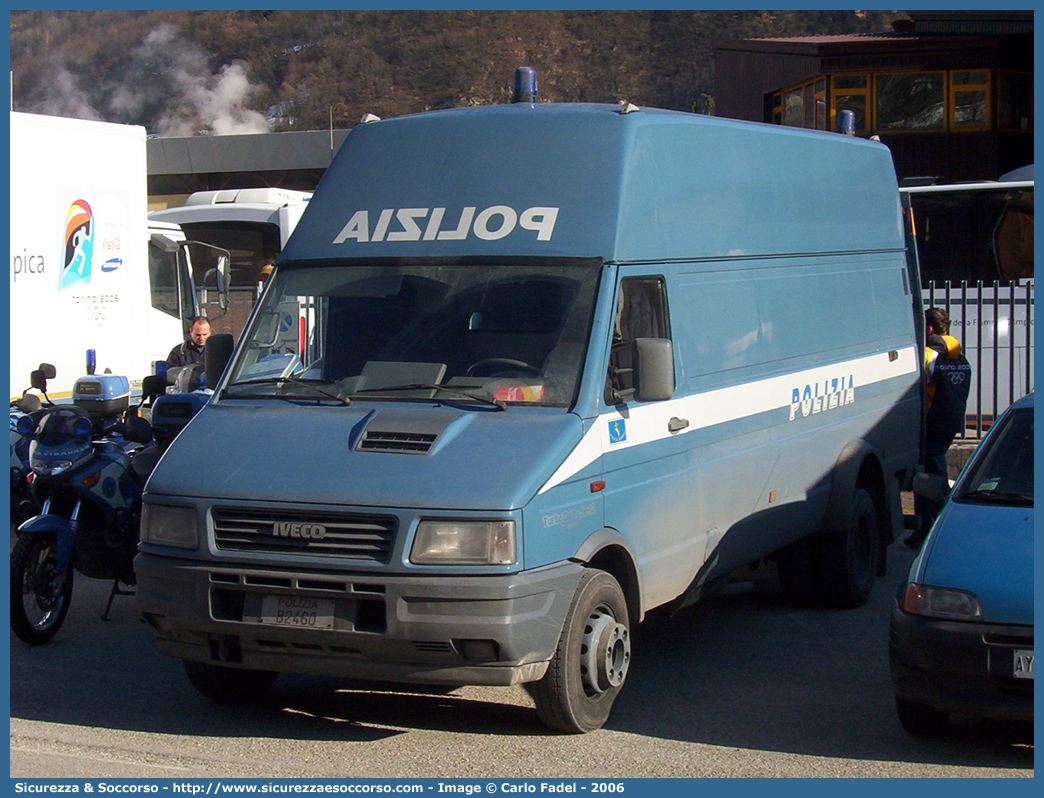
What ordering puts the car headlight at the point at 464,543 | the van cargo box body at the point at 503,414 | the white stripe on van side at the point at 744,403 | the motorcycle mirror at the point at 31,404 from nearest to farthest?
the car headlight at the point at 464,543 → the van cargo box body at the point at 503,414 → the white stripe on van side at the point at 744,403 → the motorcycle mirror at the point at 31,404

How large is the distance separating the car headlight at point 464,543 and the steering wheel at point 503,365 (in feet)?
3.33

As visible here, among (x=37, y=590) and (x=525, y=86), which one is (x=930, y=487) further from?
(x=37, y=590)

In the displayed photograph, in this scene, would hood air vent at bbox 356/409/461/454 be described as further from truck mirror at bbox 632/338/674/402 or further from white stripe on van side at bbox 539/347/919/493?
truck mirror at bbox 632/338/674/402

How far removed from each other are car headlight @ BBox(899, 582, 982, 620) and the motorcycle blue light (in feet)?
16.4

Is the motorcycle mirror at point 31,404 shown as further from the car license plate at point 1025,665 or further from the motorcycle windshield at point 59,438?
the car license plate at point 1025,665

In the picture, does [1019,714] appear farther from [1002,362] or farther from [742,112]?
[742,112]

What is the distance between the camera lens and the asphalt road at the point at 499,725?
5.99 meters

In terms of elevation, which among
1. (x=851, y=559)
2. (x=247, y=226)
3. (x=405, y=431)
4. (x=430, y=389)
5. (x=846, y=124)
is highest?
(x=247, y=226)

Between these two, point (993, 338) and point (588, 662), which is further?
point (993, 338)

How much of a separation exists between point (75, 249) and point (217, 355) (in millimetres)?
6757

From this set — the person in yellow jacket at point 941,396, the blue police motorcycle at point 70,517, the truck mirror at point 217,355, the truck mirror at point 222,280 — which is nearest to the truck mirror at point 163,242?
the truck mirror at point 222,280

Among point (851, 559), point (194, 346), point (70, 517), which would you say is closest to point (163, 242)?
point (194, 346)

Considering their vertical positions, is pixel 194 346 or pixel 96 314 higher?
pixel 96 314

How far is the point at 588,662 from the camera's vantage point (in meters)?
6.32
